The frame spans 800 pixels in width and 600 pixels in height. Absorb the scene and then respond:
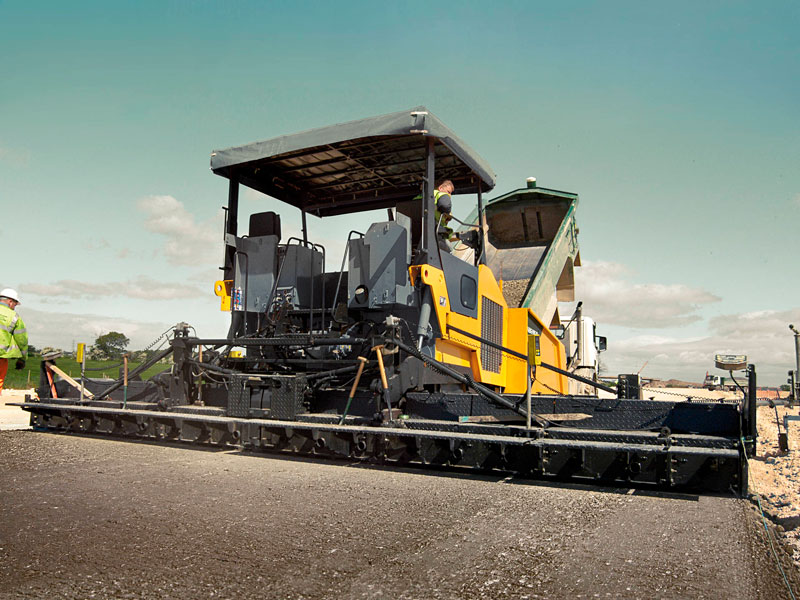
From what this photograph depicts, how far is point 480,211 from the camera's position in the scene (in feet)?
25.8

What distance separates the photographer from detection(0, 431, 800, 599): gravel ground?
8.48 ft

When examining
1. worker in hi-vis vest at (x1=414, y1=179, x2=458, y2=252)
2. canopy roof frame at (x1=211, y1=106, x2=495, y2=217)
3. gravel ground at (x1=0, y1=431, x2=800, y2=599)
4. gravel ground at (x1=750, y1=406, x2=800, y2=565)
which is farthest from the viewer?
worker in hi-vis vest at (x1=414, y1=179, x2=458, y2=252)

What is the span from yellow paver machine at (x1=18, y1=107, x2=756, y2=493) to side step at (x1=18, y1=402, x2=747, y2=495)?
0.5 inches

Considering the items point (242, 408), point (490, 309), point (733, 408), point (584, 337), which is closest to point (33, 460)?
point (242, 408)

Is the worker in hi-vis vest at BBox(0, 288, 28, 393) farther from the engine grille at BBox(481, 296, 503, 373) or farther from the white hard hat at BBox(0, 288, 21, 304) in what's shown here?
the engine grille at BBox(481, 296, 503, 373)

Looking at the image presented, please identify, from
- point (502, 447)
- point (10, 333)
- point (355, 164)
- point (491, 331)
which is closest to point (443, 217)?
point (355, 164)

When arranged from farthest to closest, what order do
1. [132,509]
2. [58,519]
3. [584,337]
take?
[584,337] → [132,509] → [58,519]

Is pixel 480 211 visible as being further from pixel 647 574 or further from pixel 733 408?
pixel 647 574

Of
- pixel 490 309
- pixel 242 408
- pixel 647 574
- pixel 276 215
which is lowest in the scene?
pixel 647 574

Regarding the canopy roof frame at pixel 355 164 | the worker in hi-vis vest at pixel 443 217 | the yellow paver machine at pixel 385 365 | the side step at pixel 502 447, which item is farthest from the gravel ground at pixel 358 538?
the canopy roof frame at pixel 355 164

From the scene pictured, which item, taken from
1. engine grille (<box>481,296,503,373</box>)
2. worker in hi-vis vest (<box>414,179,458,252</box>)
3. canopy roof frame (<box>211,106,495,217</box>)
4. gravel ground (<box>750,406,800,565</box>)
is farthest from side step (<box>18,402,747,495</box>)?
canopy roof frame (<box>211,106,495,217</box>)

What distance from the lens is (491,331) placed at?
25.3 feet

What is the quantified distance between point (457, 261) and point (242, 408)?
105 inches

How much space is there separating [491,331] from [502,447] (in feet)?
9.97
